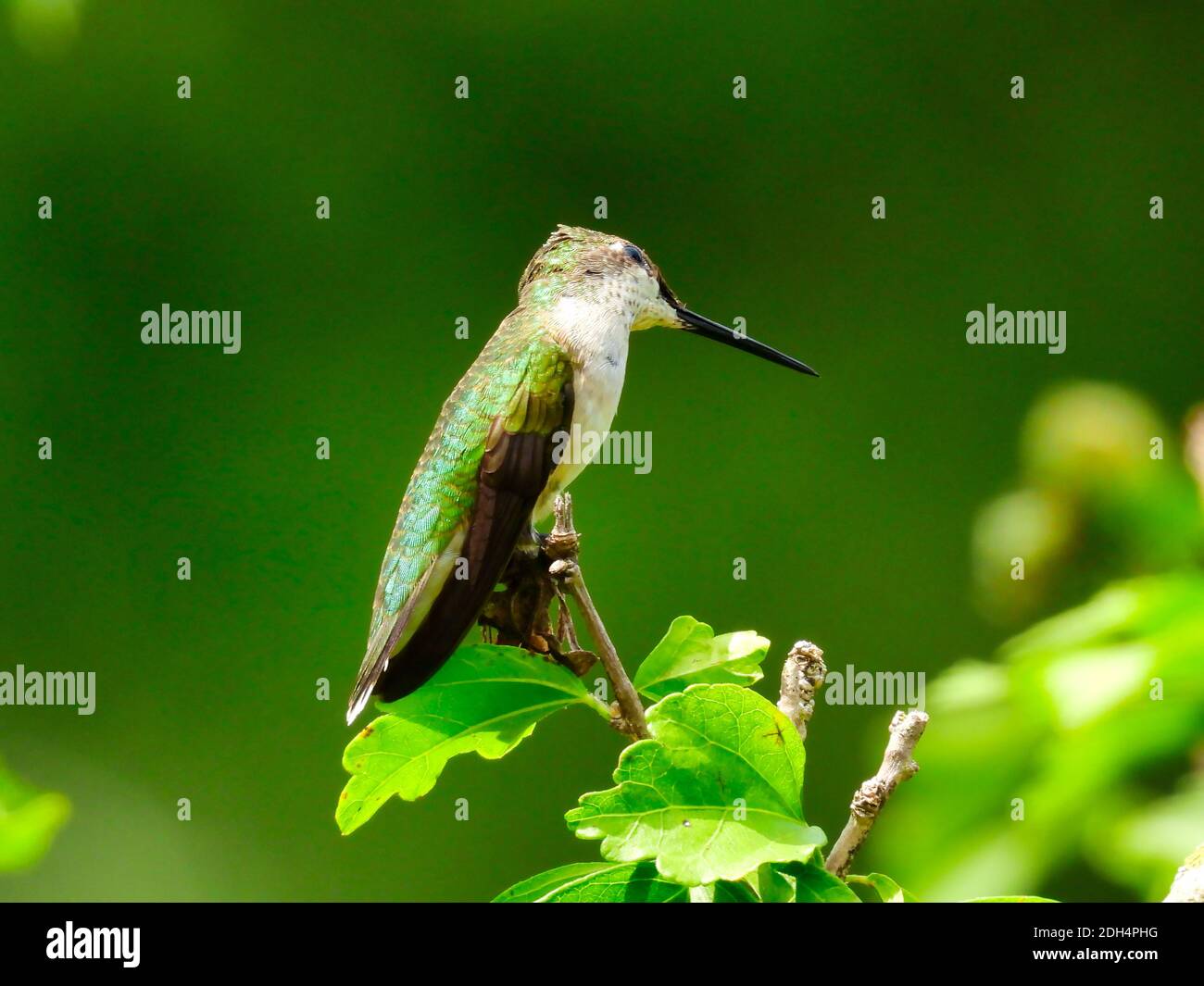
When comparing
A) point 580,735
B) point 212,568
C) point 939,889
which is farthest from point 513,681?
point 212,568

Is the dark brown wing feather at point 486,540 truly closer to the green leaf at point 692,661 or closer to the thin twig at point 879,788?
the green leaf at point 692,661

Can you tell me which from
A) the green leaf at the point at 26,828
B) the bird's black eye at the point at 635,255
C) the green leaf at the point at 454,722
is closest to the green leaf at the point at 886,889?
the green leaf at the point at 454,722

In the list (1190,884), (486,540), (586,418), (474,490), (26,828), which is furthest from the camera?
(586,418)

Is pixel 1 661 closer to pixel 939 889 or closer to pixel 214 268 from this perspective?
pixel 214 268

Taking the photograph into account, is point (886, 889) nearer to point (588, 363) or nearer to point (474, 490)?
point (474, 490)

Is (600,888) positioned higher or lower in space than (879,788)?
lower

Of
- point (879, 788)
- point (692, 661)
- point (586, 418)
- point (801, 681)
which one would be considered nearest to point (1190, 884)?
point (879, 788)
